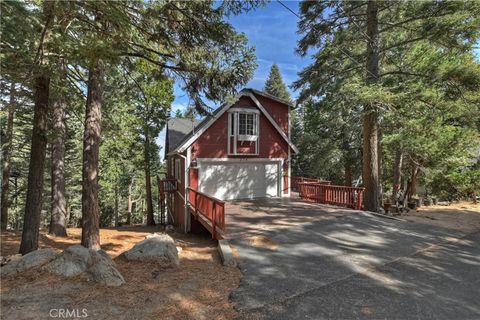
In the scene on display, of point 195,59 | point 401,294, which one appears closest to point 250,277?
point 401,294

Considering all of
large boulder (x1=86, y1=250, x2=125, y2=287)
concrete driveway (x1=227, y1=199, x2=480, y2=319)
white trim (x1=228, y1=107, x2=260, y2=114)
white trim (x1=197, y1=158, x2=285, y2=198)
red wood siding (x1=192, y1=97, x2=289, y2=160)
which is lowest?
concrete driveway (x1=227, y1=199, x2=480, y2=319)

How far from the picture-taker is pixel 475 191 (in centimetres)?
1867

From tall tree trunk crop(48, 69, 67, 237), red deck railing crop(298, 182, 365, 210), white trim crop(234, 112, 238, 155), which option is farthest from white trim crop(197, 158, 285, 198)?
tall tree trunk crop(48, 69, 67, 237)

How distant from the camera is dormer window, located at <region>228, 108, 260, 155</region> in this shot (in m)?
14.4

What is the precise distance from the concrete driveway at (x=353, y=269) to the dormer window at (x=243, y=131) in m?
5.29

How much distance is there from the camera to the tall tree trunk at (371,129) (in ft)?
36.7

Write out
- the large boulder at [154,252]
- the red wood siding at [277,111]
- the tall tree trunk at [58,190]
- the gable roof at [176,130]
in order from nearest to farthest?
the large boulder at [154,252]
the tall tree trunk at [58,190]
the red wood siding at [277,111]
the gable roof at [176,130]

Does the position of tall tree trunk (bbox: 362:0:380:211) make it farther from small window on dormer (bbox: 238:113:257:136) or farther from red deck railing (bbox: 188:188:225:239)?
red deck railing (bbox: 188:188:225:239)

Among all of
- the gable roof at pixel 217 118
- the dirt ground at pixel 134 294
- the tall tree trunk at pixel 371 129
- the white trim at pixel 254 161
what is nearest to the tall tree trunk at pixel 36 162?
the dirt ground at pixel 134 294

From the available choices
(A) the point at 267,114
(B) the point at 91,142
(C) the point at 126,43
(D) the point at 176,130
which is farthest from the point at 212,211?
(D) the point at 176,130

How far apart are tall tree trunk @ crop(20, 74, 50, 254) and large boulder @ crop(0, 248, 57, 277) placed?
1.62 metres

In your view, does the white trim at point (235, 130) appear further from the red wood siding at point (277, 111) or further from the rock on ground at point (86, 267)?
the rock on ground at point (86, 267)

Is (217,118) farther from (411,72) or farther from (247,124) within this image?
(411,72)

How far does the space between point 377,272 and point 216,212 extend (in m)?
4.44
